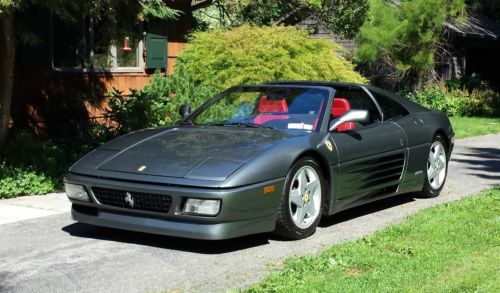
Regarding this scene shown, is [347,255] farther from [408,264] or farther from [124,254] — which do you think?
[124,254]

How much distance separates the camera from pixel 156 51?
13812 millimetres

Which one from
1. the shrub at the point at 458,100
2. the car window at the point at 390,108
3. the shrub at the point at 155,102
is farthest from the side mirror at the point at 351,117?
the shrub at the point at 458,100

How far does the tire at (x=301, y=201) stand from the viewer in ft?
19.4

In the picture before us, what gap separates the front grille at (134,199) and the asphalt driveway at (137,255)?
1.21 feet

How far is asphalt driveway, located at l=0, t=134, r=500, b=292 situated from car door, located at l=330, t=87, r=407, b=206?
352 millimetres

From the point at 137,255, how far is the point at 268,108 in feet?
7.30

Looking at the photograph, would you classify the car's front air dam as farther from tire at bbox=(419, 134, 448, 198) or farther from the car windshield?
tire at bbox=(419, 134, 448, 198)

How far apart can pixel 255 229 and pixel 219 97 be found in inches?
88.6

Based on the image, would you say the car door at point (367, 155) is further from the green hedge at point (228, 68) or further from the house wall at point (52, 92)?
the house wall at point (52, 92)

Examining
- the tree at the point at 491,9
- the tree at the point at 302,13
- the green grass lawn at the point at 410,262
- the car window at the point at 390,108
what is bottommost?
the green grass lawn at the point at 410,262

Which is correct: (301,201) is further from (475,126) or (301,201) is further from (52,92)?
(475,126)

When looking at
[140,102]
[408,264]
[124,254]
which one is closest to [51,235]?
[124,254]

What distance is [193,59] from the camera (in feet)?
43.5

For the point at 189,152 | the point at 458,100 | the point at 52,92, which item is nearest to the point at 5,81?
the point at 52,92
